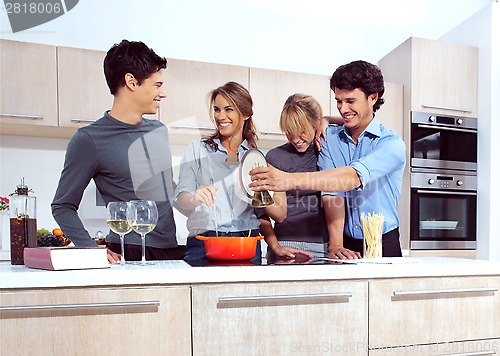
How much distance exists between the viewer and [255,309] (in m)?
1.50

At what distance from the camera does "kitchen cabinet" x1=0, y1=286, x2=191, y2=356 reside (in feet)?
4.31

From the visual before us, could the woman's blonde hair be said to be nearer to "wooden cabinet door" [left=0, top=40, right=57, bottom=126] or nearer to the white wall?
"wooden cabinet door" [left=0, top=40, right=57, bottom=126]

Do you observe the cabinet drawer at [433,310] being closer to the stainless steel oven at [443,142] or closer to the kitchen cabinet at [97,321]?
the kitchen cabinet at [97,321]

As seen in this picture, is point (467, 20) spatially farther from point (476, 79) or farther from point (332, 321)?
point (332, 321)

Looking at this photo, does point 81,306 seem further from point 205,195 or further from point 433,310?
point 433,310

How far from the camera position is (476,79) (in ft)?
10.1

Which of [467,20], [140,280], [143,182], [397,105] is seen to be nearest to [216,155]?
[143,182]

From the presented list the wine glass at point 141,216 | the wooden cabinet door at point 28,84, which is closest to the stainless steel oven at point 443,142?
the wine glass at point 141,216

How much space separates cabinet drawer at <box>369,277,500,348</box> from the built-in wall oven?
1099mm

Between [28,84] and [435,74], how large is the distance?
2.38 meters

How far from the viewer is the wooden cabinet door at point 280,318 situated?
4.79ft

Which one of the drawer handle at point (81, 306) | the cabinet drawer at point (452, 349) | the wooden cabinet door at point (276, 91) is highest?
the wooden cabinet door at point (276, 91)

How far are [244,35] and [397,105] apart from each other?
1.02 meters

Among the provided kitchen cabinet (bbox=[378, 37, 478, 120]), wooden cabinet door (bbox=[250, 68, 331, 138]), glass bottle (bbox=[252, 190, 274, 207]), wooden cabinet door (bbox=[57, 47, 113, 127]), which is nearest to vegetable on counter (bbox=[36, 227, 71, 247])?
wooden cabinet door (bbox=[57, 47, 113, 127])
